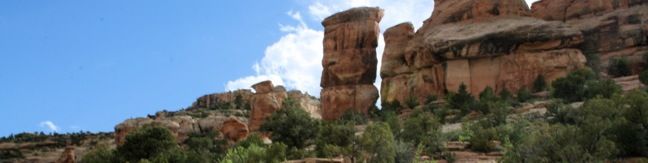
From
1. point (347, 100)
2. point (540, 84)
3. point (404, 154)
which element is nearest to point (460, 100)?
point (540, 84)

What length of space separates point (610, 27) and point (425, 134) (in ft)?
81.6

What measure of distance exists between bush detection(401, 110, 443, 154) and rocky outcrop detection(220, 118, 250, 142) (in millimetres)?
15825

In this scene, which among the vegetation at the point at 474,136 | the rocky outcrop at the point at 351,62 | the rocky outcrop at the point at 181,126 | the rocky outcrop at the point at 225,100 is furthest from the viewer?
the rocky outcrop at the point at 225,100

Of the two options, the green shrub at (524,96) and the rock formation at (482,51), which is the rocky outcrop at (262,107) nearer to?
the rock formation at (482,51)

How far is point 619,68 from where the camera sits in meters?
42.3

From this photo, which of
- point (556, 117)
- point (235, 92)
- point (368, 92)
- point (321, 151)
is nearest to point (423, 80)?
point (368, 92)

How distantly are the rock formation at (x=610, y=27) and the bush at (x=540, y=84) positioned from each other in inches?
131

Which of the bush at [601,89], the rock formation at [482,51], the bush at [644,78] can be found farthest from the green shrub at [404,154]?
the rock formation at [482,51]

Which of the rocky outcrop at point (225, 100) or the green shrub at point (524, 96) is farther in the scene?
the rocky outcrop at point (225, 100)

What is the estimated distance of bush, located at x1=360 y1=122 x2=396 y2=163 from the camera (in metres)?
18.4

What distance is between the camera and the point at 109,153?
1272 inches

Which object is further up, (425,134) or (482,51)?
(482,51)

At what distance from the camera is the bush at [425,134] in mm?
22953

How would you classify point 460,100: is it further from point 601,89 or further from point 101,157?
point 101,157
